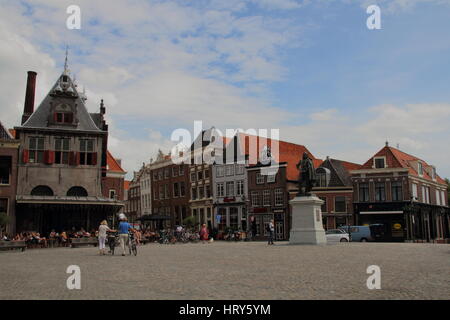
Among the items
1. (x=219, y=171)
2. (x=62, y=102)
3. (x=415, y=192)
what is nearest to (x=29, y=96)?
(x=62, y=102)

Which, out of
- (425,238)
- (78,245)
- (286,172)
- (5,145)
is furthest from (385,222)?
(5,145)

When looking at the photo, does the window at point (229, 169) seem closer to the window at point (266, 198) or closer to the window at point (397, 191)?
the window at point (266, 198)

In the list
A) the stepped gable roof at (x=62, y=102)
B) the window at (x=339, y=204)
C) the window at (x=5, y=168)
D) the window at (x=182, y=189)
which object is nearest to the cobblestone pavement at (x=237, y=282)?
the window at (x=5, y=168)

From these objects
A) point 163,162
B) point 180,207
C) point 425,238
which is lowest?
point 425,238

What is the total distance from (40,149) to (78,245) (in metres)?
11.7

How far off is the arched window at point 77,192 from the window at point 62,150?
235 centimetres

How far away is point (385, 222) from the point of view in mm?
50219

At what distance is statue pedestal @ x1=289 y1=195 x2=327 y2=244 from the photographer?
27.5 m

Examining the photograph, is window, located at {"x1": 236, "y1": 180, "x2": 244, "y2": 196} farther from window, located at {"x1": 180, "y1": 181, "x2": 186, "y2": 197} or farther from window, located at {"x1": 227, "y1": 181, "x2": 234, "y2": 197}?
window, located at {"x1": 180, "y1": 181, "x2": 186, "y2": 197}

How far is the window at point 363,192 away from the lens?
5150 centimetres

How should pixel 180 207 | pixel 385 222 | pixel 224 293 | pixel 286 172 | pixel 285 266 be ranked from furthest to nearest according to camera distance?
1. pixel 180 207
2. pixel 286 172
3. pixel 385 222
4. pixel 285 266
5. pixel 224 293

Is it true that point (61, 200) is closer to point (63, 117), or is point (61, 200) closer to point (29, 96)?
point (63, 117)
